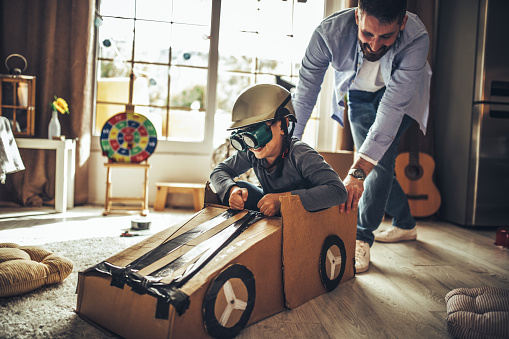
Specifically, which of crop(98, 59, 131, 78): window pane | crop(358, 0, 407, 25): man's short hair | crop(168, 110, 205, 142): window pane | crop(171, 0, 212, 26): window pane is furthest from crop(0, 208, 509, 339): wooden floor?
crop(171, 0, 212, 26): window pane

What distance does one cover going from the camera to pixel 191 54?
3271 mm

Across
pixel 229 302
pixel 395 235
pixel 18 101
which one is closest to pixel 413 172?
pixel 395 235

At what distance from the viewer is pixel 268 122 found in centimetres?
137

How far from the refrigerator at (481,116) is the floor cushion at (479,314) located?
170 centimetres

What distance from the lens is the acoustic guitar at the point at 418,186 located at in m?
2.91

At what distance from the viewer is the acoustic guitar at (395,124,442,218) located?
2.91 metres

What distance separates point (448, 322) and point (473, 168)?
187 centimetres

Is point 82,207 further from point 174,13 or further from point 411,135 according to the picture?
point 411,135

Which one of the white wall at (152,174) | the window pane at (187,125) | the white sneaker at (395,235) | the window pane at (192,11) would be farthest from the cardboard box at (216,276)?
the window pane at (192,11)

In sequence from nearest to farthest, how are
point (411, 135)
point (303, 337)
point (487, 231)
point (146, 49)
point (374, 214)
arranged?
point (303, 337), point (374, 214), point (487, 231), point (411, 135), point (146, 49)

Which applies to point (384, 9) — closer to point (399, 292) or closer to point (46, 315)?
point (399, 292)

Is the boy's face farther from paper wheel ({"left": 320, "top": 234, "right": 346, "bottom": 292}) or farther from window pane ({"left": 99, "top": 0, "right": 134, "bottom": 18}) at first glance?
window pane ({"left": 99, "top": 0, "right": 134, "bottom": 18})

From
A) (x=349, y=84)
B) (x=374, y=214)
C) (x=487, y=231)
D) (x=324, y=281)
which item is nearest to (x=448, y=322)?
(x=324, y=281)

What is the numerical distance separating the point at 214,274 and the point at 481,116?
7.68 feet
